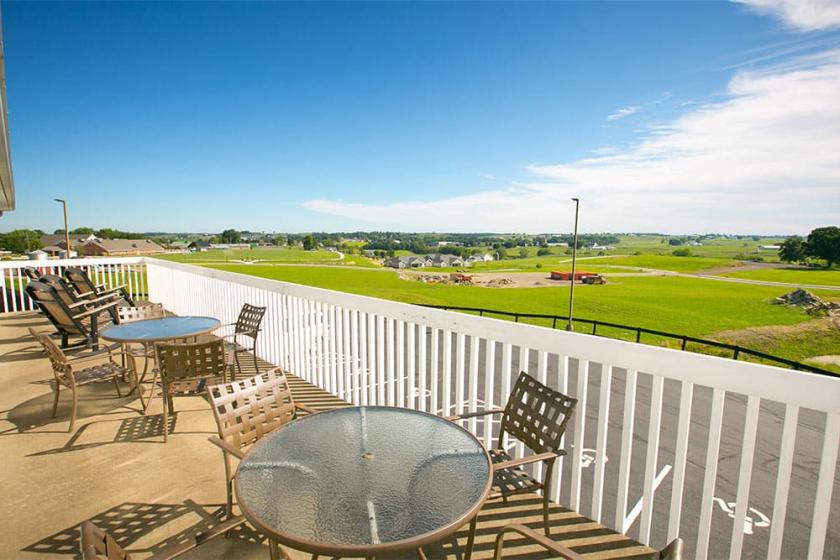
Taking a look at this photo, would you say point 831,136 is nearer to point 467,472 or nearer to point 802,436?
point 802,436

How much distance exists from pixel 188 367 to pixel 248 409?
1.48 meters

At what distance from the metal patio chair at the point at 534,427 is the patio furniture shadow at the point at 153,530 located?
1274 mm

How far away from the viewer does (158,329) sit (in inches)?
158

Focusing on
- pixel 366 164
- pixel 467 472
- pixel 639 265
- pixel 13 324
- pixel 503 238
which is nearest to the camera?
pixel 467 472

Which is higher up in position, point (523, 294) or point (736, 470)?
point (736, 470)

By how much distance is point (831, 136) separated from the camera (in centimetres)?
2945

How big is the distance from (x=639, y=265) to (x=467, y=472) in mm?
81371

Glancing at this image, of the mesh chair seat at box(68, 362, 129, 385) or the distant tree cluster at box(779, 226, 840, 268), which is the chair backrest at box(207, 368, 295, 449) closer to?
the mesh chair seat at box(68, 362, 129, 385)

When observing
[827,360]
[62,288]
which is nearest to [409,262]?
[827,360]

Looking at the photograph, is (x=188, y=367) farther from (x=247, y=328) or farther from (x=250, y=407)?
(x=250, y=407)

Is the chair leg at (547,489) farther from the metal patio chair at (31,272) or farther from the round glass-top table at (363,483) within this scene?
the metal patio chair at (31,272)

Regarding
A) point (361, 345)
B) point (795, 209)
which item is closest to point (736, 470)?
point (361, 345)

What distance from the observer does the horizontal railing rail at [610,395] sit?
5.65 ft

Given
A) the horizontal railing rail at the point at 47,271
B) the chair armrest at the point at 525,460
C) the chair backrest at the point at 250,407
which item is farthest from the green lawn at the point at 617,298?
the chair armrest at the point at 525,460
